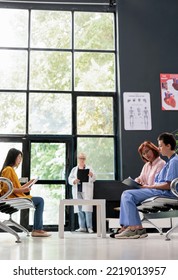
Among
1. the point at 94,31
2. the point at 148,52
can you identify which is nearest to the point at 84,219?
the point at 148,52

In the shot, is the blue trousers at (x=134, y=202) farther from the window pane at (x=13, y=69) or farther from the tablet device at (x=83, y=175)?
the window pane at (x=13, y=69)

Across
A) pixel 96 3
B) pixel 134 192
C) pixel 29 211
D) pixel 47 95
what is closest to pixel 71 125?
pixel 47 95

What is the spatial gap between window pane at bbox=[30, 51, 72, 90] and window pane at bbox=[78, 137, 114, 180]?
1.07m

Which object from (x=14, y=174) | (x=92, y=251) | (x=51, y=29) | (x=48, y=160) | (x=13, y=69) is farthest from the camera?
(x=51, y=29)

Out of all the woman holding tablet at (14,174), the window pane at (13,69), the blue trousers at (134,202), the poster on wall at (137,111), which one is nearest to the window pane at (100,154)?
the poster on wall at (137,111)

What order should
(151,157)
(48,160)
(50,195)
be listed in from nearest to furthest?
1. (151,157)
2. (50,195)
3. (48,160)

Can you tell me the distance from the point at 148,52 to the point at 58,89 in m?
1.77

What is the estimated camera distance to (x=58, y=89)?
23.4 ft

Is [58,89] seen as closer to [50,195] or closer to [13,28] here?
[13,28]

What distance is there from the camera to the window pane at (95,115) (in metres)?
7.07

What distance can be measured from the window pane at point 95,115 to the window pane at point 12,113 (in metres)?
0.99

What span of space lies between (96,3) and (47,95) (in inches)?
77.3

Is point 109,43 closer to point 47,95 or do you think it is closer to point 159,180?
point 47,95

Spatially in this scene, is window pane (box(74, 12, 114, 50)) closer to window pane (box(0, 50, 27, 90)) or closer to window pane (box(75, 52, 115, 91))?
window pane (box(75, 52, 115, 91))
